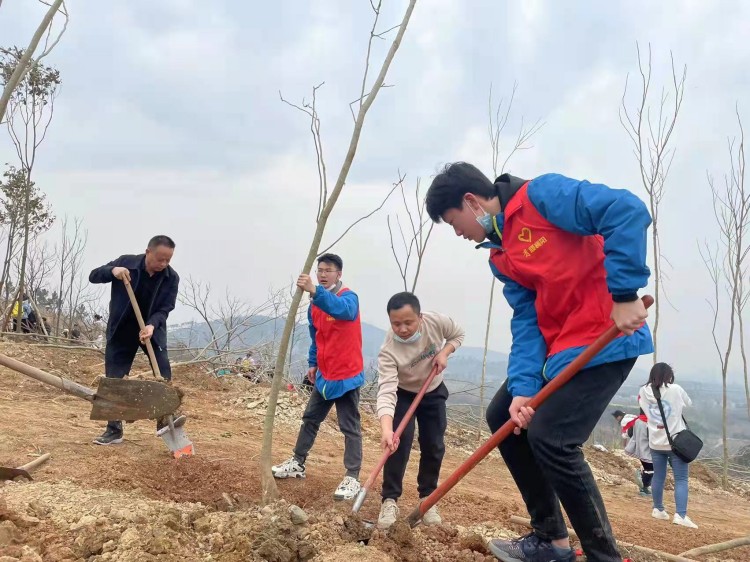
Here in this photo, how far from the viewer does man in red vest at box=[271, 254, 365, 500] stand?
3924 mm

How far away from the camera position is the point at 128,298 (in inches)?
170

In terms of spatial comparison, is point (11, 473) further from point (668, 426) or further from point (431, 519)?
point (668, 426)

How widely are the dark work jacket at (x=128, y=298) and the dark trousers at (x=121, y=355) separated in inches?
2.3

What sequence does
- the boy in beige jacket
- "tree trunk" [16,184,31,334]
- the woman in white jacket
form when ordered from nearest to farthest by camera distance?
the boy in beige jacket → the woman in white jacket → "tree trunk" [16,184,31,334]

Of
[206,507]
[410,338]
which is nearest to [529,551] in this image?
[410,338]

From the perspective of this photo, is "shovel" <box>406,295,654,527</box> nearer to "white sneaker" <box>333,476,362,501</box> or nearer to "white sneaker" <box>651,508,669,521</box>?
"white sneaker" <box>333,476,362,501</box>

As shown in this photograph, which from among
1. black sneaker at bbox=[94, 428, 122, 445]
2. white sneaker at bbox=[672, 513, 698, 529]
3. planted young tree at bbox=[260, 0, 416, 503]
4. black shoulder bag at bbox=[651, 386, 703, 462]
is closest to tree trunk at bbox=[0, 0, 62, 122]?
planted young tree at bbox=[260, 0, 416, 503]

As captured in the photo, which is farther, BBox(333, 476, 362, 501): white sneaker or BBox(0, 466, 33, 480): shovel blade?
BBox(333, 476, 362, 501): white sneaker

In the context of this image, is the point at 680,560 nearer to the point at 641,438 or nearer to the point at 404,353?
the point at 404,353

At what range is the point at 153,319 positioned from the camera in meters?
4.38

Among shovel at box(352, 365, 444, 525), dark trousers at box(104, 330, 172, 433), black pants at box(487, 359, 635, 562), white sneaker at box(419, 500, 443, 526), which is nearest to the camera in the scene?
black pants at box(487, 359, 635, 562)

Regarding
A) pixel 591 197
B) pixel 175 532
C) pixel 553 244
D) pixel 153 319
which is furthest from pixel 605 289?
pixel 153 319

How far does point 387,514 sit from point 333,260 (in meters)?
1.75

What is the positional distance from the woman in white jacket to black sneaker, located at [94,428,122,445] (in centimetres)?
456
